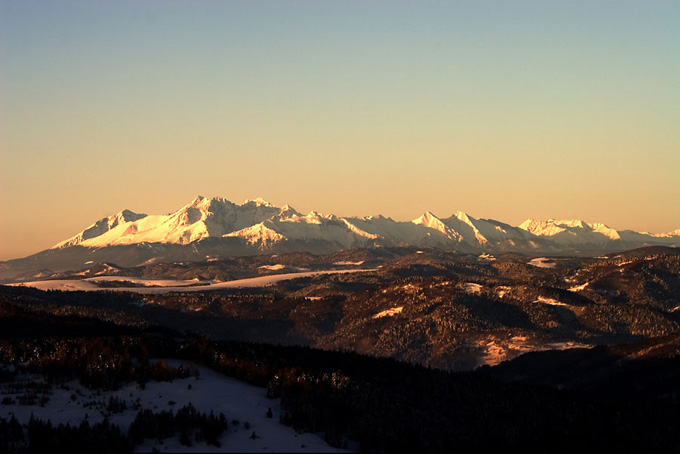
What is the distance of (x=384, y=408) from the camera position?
154 meters

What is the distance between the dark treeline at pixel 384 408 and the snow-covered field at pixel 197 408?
285cm

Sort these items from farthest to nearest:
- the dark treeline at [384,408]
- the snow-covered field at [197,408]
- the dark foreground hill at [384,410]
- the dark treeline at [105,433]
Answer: the dark treeline at [384,408] < the dark foreground hill at [384,410] < the snow-covered field at [197,408] < the dark treeline at [105,433]

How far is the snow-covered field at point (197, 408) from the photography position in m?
116

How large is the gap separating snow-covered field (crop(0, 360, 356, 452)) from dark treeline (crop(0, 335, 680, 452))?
112 inches

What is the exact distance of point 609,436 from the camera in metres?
165

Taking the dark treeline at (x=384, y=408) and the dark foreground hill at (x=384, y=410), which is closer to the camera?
the dark foreground hill at (x=384, y=410)

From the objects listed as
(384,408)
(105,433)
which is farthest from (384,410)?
(105,433)

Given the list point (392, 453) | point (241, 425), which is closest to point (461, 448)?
point (392, 453)

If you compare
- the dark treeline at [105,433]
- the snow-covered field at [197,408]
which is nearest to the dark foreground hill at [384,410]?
the dark treeline at [105,433]

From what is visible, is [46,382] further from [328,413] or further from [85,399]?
[328,413]

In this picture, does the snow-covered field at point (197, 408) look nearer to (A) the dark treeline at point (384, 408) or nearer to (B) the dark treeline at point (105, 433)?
(B) the dark treeline at point (105, 433)

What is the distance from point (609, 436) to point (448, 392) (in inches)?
1569

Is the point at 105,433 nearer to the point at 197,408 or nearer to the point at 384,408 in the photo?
the point at 197,408

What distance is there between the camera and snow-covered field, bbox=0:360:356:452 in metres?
116
